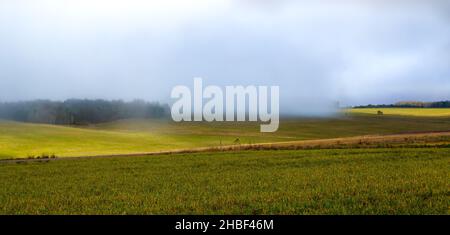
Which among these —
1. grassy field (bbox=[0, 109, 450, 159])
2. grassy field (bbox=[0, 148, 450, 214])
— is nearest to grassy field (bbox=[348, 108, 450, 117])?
grassy field (bbox=[0, 109, 450, 159])

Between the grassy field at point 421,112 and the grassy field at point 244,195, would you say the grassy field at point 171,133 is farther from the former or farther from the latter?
the grassy field at point 244,195

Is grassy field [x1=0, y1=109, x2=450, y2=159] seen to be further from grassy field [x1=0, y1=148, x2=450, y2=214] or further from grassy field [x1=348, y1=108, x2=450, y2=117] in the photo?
grassy field [x1=0, y1=148, x2=450, y2=214]

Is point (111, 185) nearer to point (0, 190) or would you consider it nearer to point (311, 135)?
point (0, 190)

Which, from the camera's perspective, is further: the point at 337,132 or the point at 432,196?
the point at 337,132

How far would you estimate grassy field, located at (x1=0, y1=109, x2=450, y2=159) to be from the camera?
8362 centimetres

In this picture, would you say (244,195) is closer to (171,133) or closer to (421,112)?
(171,133)

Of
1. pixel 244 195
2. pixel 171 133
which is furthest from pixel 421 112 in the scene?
pixel 244 195

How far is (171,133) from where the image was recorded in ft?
365

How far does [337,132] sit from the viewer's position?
112m
